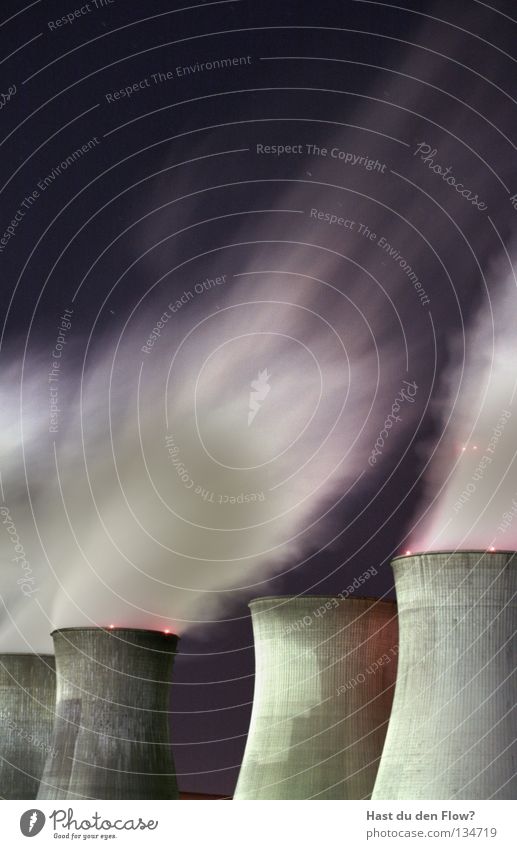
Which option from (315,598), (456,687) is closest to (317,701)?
(315,598)

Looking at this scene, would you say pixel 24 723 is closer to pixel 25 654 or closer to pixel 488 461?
pixel 25 654

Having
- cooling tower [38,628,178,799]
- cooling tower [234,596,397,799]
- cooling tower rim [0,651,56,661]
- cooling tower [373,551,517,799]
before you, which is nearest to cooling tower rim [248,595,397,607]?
cooling tower [234,596,397,799]

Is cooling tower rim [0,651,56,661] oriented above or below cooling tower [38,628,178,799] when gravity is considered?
above

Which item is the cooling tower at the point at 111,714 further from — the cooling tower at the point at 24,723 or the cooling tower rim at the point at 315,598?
the cooling tower at the point at 24,723

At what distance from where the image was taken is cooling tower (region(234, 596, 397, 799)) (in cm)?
2175

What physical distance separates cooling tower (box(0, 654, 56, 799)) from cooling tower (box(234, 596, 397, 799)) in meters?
8.44

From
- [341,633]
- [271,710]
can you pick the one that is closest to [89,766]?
[271,710]

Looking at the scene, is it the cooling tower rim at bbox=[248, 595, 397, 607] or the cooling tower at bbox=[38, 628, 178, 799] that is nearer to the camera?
the cooling tower rim at bbox=[248, 595, 397, 607]

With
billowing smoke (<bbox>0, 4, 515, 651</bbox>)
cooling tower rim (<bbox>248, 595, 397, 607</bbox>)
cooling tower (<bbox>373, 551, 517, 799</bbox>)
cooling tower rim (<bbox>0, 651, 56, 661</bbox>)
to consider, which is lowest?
cooling tower (<bbox>373, 551, 517, 799</bbox>)

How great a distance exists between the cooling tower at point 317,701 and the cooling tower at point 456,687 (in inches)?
141

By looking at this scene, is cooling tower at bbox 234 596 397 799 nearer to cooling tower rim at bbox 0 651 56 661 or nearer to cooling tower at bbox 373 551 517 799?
cooling tower at bbox 373 551 517 799
